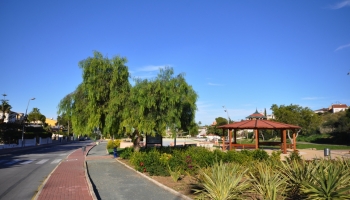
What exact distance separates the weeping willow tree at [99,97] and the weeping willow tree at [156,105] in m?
1.27

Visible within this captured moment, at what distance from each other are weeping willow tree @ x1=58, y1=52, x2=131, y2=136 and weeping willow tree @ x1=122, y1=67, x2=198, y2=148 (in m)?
1.27

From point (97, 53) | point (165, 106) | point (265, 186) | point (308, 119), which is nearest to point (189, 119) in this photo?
point (165, 106)

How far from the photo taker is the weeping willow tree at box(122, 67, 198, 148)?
1669cm

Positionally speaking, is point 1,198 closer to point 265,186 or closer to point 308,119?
point 265,186

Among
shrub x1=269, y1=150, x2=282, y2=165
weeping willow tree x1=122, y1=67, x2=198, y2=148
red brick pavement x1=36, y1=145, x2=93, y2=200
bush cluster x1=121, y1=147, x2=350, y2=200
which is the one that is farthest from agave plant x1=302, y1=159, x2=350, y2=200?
weeping willow tree x1=122, y1=67, x2=198, y2=148

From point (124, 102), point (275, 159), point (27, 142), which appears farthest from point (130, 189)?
point (27, 142)

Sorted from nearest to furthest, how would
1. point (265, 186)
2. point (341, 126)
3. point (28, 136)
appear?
point (265, 186), point (341, 126), point (28, 136)

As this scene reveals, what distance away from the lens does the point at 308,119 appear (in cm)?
5197

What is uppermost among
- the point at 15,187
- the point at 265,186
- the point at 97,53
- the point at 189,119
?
the point at 97,53

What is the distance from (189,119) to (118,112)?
505cm

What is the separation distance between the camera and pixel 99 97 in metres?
19.0

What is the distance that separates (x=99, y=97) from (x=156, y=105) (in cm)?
429

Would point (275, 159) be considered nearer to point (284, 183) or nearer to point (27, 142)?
point (284, 183)

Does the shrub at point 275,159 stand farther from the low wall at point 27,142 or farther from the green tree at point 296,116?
the low wall at point 27,142
